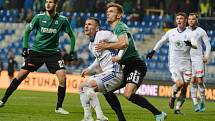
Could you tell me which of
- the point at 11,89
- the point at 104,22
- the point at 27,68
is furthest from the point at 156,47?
the point at 104,22

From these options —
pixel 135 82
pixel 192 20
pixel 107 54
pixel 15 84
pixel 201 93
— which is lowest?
pixel 201 93

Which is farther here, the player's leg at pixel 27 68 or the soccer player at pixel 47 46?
the player's leg at pixel 27 68

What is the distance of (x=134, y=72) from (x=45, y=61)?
3710 mm

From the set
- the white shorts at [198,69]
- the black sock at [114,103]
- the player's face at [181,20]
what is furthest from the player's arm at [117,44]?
the white shorts at [198,69]

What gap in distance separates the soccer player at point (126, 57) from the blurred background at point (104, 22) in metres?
Answer: 16.1

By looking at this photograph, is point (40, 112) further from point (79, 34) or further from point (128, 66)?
point (79, 34)

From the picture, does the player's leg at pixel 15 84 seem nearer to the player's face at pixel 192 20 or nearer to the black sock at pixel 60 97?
the black sock at pixel 60 97

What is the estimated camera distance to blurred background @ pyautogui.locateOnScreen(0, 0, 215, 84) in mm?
31609

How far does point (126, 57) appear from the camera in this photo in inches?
488

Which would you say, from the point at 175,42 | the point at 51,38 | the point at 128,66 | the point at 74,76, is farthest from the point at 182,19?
the point at 74,76

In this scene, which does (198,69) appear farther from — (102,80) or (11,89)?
(102,80)

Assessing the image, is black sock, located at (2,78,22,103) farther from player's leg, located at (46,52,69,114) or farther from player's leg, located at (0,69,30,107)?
player's leg, located at (46,52,69,114)

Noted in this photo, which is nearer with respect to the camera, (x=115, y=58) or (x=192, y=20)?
(x=115, y=58)

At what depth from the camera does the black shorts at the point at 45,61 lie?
1549 cm
